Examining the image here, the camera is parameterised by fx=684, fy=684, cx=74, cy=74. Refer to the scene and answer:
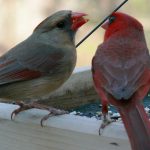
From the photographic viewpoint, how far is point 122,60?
112 inches

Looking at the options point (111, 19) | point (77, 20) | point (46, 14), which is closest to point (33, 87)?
point (77, 20)

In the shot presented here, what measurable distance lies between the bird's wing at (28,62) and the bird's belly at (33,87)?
3 cm

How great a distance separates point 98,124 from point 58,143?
20 cm

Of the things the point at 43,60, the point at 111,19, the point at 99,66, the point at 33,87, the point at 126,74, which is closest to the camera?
the point at 126,74

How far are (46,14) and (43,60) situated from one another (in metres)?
3.93

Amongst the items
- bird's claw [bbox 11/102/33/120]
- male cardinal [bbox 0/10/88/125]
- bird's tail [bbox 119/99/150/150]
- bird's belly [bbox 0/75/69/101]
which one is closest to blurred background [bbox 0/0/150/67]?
male cardinal [bbox 0/10/88/125]

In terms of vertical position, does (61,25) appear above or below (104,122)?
above

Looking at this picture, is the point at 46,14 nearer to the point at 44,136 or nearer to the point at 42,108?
the point at 42,108

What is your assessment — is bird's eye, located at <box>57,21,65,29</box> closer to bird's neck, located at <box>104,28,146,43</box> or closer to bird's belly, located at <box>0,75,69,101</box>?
bird's belly, located at <box>0,75,69,101</box>

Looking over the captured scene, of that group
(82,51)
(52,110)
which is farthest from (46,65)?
(82,51)

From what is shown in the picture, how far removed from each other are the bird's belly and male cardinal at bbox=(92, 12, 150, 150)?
1.30 feet

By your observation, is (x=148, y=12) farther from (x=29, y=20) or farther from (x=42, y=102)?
(x=42, y=102)

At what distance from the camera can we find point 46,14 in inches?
295

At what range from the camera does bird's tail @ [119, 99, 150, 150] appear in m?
2.46
